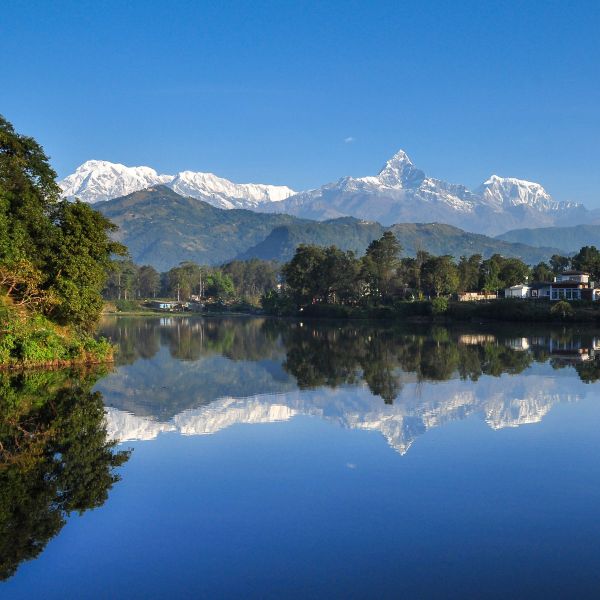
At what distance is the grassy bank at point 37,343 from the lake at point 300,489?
2.50 meters

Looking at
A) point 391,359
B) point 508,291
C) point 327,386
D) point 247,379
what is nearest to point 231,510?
point 327,386

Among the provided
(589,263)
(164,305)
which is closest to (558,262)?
(589,263)

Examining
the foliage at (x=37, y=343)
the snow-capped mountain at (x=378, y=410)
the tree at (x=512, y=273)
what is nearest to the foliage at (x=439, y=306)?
the tree at (x=512, y=273)

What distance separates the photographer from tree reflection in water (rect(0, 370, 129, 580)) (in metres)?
11.5

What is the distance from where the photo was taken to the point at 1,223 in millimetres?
30297

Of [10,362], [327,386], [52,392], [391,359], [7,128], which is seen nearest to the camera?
[52,392]

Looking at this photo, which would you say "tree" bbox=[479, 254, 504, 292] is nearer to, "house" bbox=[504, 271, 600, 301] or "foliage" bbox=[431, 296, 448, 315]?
"house" bbox=[504, 271, 600, 301]

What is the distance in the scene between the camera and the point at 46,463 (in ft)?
50.8

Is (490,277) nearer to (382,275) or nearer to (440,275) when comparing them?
(440,275)

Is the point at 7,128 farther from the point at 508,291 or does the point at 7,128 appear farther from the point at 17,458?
the point at 508,291

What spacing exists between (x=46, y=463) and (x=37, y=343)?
714 inches

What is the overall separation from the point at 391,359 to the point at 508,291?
229 ft

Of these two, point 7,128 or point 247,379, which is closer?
point 247,379

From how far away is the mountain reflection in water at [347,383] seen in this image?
2194cm
